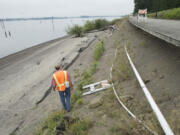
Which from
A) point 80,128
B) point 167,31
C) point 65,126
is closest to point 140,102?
point 80,128

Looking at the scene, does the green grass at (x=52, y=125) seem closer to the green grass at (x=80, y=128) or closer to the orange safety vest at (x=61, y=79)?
the green grass at (x=80, y=128)

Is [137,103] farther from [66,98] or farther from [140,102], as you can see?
[66,98]

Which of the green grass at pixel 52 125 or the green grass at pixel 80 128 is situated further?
the green grass at pixel 52 125

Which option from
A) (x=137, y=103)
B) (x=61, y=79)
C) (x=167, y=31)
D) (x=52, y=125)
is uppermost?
(x=167, y=31)

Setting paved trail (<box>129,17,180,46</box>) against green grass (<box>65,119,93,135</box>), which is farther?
paved trail (<box>129,17,180,46</box>)

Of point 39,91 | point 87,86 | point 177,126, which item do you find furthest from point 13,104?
point 177,126

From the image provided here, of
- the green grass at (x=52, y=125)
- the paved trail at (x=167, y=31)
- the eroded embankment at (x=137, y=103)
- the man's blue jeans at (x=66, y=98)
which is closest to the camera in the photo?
the eroded embankment at (x=137, y=103)

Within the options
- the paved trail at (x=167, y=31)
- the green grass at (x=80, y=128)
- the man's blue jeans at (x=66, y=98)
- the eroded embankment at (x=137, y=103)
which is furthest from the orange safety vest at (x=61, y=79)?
the paved trail at (x=167, y=31)

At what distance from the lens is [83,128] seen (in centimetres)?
435

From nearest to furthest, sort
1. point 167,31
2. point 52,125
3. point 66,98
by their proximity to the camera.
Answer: point 52,125
point 66,98
point 167,31

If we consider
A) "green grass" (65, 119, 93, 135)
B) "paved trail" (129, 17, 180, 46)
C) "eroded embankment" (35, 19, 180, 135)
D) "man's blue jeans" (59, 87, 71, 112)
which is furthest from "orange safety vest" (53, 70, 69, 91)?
"paved trail" (129, 17, 180, 46)

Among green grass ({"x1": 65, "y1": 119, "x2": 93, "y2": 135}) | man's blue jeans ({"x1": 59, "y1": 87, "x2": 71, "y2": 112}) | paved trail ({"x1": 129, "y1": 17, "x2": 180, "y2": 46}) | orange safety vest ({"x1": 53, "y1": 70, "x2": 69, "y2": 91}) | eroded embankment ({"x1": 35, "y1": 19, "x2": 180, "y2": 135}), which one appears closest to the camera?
eroded embankment ({"x1": 35, "y1": 19, "x2": 180, "y2": 135})

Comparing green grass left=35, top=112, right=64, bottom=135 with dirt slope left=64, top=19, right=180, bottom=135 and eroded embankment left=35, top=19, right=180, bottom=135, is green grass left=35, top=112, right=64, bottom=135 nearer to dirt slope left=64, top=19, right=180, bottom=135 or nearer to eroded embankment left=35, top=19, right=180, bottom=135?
eroded embankment left=35, top=19, right=180, bottom=135

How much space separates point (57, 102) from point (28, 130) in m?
2.00
